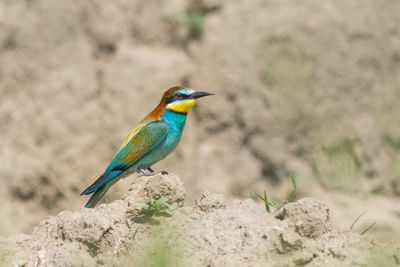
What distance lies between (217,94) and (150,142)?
6.10 feet

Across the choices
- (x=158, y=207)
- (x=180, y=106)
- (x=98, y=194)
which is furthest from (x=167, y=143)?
(x=158, y=207)

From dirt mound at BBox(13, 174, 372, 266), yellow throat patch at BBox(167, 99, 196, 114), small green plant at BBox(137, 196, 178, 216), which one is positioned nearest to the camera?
dirt mound at BBox(13, 174, 372, 266)

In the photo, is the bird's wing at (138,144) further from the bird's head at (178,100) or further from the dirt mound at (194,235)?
the dirt mound at (194,235)

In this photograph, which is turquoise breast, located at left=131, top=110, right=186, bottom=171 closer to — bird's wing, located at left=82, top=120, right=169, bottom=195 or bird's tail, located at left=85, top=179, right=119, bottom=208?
bird's wing, located at left=82, top=120, right=169, bottom=195

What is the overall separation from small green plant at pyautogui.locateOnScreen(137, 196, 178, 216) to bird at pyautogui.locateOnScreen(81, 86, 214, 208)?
1033 millimetres

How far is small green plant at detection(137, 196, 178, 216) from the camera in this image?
271 cm

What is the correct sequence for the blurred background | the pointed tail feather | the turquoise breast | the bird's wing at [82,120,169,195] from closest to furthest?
the pointed tail feather < the bird's wing at [82,120,169,195] < the turquoise breast < the blurred background

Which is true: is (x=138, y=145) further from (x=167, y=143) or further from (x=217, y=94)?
(x=217, y=94)

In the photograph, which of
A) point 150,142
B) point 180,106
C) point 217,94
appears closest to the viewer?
point 150,142

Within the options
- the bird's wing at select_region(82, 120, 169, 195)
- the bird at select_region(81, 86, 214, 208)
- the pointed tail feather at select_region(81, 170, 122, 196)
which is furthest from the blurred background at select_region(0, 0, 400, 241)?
the pointed tail feather at select_region(81, 170, 122, 196)

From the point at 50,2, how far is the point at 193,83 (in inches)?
58.7

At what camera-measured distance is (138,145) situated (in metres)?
4.03

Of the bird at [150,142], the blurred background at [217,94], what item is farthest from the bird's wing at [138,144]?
the blurred background at [217,94]

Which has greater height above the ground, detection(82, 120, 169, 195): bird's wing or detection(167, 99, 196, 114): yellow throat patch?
detection(167, 99, 196, 114): yellow throat patch
